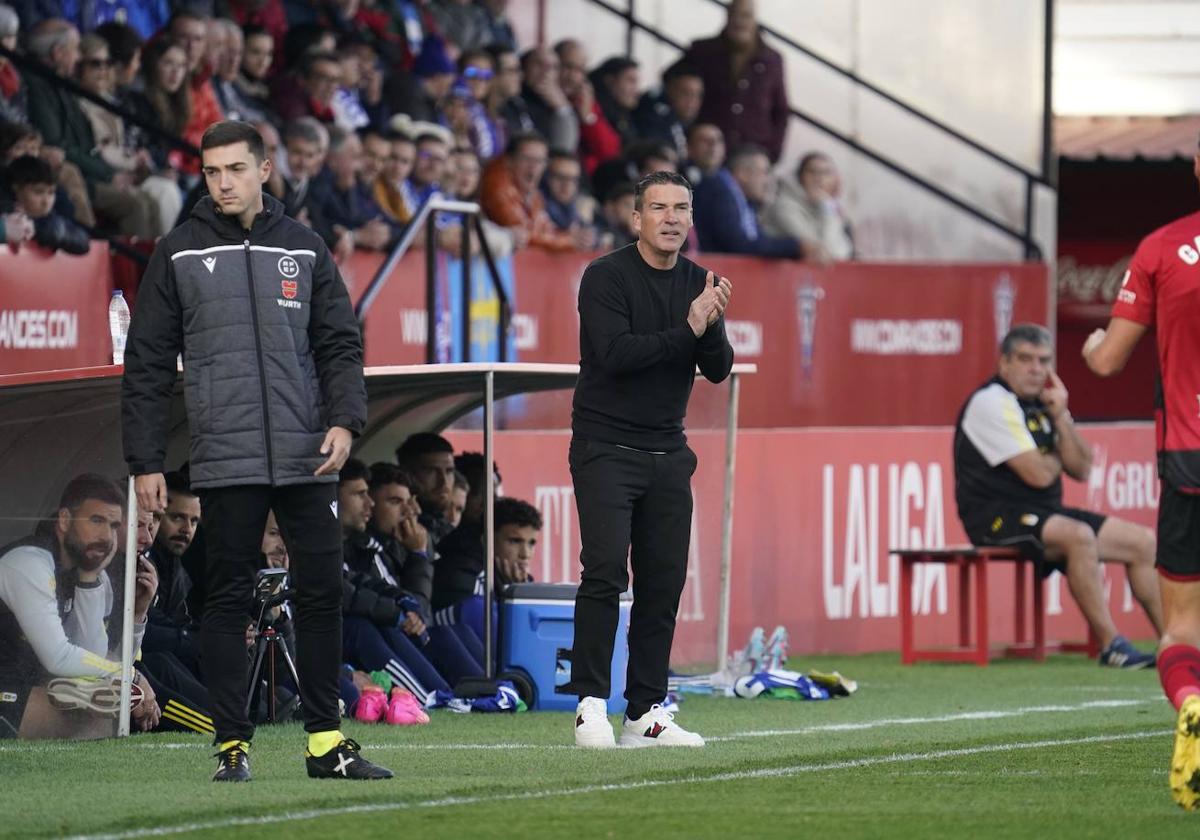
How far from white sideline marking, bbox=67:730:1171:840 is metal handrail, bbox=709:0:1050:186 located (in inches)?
456

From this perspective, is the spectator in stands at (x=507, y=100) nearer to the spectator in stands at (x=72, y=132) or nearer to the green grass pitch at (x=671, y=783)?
the spectator in stands at (x=72, y=132)

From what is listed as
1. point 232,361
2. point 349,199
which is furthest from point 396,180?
point 232,361

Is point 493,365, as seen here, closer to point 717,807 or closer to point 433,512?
point 433,512

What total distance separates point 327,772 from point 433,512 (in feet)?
14.4

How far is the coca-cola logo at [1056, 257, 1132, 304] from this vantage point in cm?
2705

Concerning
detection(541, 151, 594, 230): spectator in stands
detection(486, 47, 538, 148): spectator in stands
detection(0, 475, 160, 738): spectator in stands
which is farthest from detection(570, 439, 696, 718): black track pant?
detection(486, 47, 538, 148): spectator in stands

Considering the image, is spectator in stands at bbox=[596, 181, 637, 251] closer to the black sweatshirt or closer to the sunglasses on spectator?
the sunglasses on spectator

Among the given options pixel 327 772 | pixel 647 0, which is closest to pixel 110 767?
pixel 327 772

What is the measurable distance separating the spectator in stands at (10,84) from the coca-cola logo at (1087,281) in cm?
1498

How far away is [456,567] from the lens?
11930 millimetres

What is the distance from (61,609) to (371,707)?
4.62 ft

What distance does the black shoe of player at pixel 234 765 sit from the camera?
305 inches

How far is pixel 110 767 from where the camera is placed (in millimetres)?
8430

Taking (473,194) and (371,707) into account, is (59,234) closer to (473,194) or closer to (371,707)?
(473,194)
